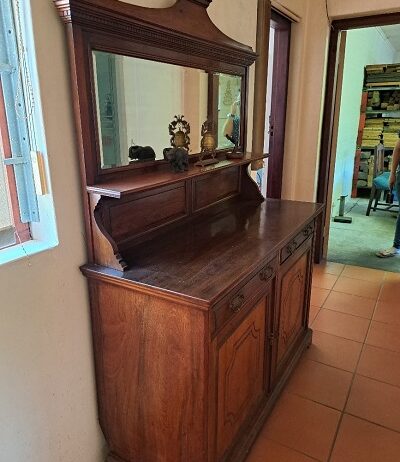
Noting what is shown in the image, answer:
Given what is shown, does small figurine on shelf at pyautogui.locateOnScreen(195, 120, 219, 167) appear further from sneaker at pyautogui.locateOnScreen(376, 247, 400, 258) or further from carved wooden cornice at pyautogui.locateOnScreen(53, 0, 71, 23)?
sneaker at pyautogui.locateOnScreen(376, 247, 400, 258)

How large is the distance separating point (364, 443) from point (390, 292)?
1.63m

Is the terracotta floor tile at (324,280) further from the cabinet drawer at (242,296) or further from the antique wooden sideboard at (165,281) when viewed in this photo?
the cabinet drawer at (242,296)

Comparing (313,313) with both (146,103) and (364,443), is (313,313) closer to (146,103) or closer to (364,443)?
(364,443)

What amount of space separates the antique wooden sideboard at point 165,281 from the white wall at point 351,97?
12.0 feet

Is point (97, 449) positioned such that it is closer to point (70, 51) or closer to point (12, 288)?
point (12, 288)

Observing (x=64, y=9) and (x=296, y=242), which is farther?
(x=296, y=242)

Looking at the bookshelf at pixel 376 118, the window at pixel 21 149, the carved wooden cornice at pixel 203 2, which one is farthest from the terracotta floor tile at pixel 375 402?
the bookshelf at pixel 376 118

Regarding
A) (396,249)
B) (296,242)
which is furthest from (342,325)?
(396,249)

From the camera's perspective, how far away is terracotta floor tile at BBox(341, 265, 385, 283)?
3297mm

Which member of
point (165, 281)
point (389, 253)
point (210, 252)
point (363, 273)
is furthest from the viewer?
point (389, 253)

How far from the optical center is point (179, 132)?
162 cm

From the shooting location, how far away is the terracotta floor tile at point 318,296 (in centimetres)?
289

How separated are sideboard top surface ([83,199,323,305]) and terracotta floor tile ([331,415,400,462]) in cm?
92

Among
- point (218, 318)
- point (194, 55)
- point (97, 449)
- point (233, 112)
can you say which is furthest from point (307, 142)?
point (97, 449)
